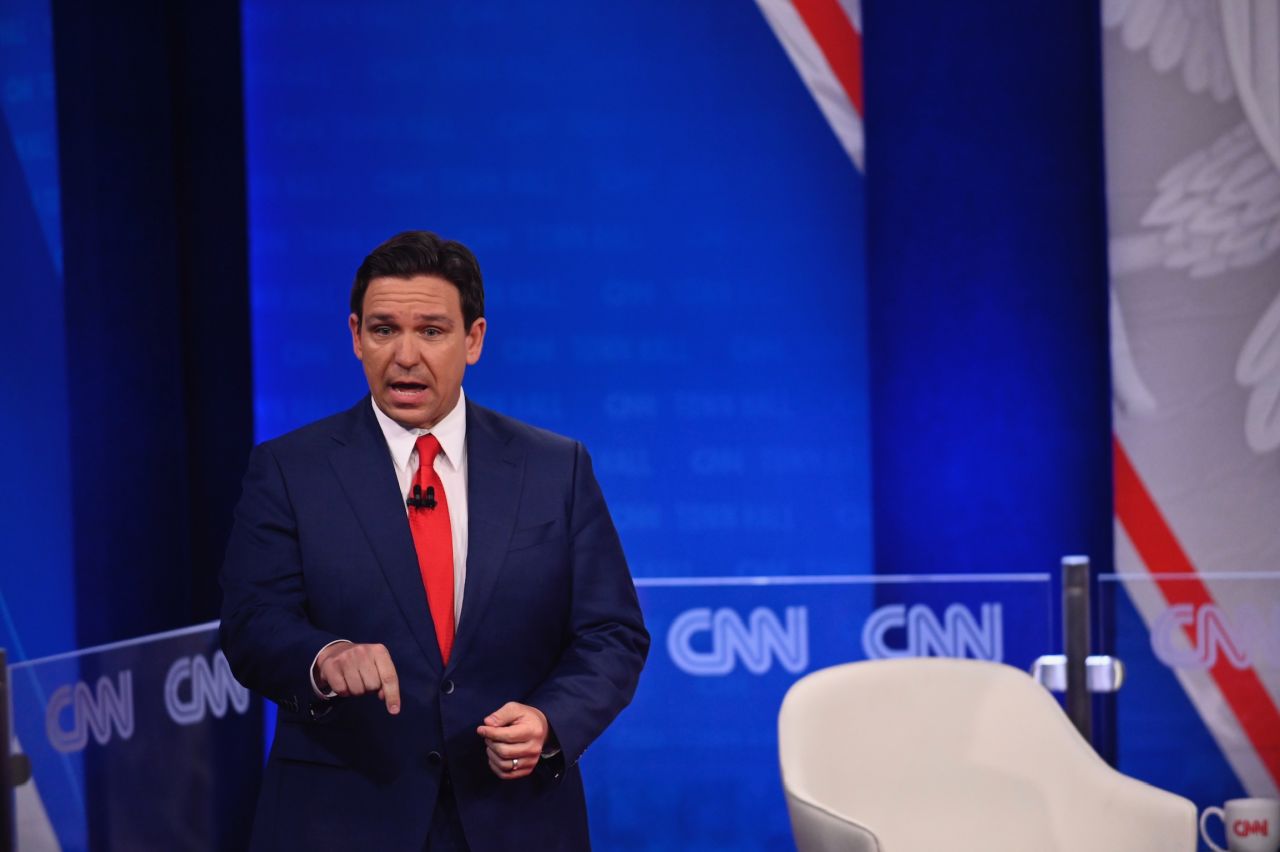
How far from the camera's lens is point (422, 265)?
6.13ft

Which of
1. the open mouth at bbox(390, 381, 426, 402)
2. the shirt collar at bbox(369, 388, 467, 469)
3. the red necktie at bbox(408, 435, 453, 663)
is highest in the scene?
the open mouth at bbox(390, 381, 426, 402)

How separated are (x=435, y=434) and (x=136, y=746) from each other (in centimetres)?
167

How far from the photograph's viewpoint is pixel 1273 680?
3543mm

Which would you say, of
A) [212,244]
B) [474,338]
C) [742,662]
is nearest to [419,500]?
[474,338]

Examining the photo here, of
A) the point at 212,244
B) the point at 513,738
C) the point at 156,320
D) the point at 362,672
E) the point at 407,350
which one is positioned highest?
the point at 212,244

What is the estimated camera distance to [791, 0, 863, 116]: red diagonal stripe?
14.5ft

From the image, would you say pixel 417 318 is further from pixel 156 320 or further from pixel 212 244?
pixel 212 244

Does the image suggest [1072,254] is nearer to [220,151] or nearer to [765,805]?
[765,805]

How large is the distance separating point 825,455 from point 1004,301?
78 cm

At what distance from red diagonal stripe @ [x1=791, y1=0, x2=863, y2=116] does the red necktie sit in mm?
2954

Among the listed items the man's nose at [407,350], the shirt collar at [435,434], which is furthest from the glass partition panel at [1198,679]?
the man's nose at [407,350]

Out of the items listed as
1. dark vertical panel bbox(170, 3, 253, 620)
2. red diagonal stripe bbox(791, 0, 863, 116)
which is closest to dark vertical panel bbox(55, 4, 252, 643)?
dark vertical panel bbox(170, 3, 253, 620)

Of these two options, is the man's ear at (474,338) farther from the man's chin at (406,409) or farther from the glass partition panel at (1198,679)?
the glass partition panel at (1198,679)

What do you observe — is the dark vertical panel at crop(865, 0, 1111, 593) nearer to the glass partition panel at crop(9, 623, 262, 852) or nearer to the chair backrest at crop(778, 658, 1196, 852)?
the chair backrest at crop(778, 658, 1196, 852)
